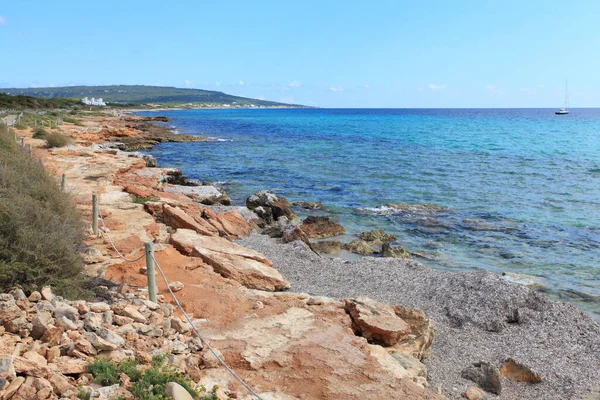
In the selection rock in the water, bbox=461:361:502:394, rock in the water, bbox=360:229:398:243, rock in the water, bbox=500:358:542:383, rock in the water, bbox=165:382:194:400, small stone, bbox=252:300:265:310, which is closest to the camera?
rock in the water, bbox=165:382:194:400

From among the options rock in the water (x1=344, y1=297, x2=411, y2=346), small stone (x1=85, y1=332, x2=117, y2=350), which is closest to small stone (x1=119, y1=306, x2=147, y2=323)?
small stone (x1=85, y1=332, x2=117, y2=350)

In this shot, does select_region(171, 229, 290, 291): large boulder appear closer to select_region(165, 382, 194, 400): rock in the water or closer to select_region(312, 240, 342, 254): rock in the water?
select_region(312, 240, 342, 254): rock in the water

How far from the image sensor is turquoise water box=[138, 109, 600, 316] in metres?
16.1

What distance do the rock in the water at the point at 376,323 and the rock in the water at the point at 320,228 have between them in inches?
352

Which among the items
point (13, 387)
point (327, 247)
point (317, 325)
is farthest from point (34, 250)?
point (327, 247)

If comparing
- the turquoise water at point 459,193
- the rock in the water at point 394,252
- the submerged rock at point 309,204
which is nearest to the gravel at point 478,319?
the rock in the water at point 394,252

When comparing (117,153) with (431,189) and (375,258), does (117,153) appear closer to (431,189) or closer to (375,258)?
(431,189)

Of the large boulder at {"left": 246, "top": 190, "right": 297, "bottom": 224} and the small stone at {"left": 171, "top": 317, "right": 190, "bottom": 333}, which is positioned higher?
the large boulder at {"left": 246, "top": 190, "right": 297, "bottom": 224}

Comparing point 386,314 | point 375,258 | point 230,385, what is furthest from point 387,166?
point 230,385

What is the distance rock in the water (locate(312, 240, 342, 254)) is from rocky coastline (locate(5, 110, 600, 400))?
22cm

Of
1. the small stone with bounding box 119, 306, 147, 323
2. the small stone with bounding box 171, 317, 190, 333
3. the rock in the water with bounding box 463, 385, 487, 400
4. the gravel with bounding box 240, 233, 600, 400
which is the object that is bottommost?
the rock in the water with bounding box 463, 385, 487, 400

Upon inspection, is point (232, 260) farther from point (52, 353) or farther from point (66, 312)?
point (52, 353)

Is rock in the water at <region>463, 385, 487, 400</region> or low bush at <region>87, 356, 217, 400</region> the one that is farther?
rock in the water at <region>463, 385, 487, 400</region>

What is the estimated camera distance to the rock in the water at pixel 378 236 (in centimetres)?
1811
